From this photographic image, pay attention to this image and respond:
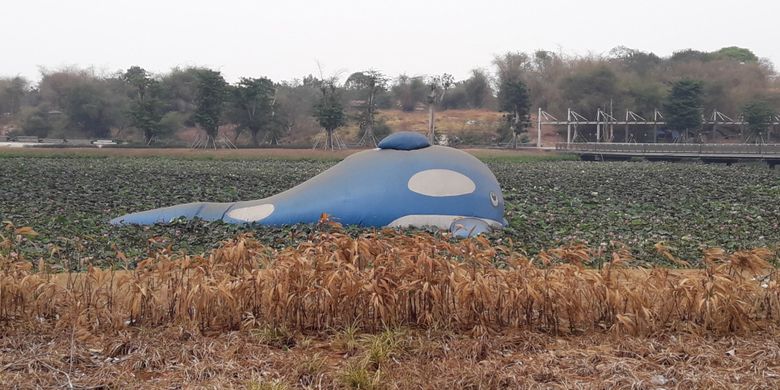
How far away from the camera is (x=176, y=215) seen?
11.5 meters

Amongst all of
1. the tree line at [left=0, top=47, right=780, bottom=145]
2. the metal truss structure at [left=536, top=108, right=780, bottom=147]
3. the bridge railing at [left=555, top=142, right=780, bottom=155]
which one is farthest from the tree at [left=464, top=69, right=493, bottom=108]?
the bridge railing at [left=555, top=142, right=780, bottom=155]

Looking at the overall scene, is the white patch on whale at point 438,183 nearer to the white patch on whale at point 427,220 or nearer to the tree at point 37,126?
the white patch on whale at point 427,220

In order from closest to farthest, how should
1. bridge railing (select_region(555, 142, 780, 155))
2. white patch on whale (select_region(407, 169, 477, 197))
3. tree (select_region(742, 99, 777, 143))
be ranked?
white patch on whale (select_region(407, 169, 477, 197))
bridge railing (select_region(555, 142, 780, 155))
tree (select_region(742, 99, 777, 143))

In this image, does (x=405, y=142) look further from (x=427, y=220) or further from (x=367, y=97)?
(x=367, y=97)

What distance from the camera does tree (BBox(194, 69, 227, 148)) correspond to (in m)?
46.9

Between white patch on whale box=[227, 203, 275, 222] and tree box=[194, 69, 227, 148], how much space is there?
3674 centimetres

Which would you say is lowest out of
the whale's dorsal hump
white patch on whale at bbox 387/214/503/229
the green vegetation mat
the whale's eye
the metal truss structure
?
the green vegetation mat

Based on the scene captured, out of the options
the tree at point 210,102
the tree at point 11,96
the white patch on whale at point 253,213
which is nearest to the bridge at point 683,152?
the tree at point 210,102

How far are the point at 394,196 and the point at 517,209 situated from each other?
14.0 ft

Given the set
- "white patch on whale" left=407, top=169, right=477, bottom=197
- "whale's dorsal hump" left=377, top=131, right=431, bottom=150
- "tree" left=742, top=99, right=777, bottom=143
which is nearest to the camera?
"white patch on whale" left=407, top=169, right=477, bottom=197

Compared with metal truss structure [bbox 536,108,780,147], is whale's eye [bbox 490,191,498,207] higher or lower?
lower

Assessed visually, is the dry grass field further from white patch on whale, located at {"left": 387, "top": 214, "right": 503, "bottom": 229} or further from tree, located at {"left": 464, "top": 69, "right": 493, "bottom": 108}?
tree, located at {"left": 464, "top": 69, "right": 493, "bottom": 108}

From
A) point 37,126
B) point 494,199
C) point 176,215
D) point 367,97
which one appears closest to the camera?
point 494,199

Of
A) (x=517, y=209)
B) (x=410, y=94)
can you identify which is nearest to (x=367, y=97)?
(x=410, y=94)
